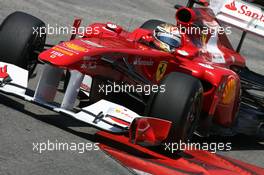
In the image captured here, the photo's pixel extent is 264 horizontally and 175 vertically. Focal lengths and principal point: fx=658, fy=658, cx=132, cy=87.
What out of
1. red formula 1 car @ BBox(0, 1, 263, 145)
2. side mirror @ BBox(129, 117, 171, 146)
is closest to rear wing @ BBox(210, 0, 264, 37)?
red formula 1 car @ BBox(0, 1, 263, 145)

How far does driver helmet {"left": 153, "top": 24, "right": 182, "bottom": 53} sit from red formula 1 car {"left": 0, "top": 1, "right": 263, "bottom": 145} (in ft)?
0.04

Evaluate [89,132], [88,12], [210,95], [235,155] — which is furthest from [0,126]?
[88,12]

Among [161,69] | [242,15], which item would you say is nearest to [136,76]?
[161,69]

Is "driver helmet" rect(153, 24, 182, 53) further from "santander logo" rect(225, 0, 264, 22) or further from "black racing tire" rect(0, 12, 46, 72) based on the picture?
"santander logo" rect(225, 0, 264, 22)

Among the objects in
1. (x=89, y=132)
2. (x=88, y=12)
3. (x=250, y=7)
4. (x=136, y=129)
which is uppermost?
(x=250, y=7)

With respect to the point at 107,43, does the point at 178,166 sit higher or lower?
lower

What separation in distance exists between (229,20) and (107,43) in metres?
2.57

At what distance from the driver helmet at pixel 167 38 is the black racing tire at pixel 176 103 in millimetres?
966

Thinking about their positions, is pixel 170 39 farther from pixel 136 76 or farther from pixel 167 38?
pixel 136 76

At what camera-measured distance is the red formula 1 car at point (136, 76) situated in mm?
5906

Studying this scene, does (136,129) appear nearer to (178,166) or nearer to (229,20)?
(178,166)

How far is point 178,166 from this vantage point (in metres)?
5.83

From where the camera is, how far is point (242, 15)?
28.2ft

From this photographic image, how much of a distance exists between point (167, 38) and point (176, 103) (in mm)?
1340
